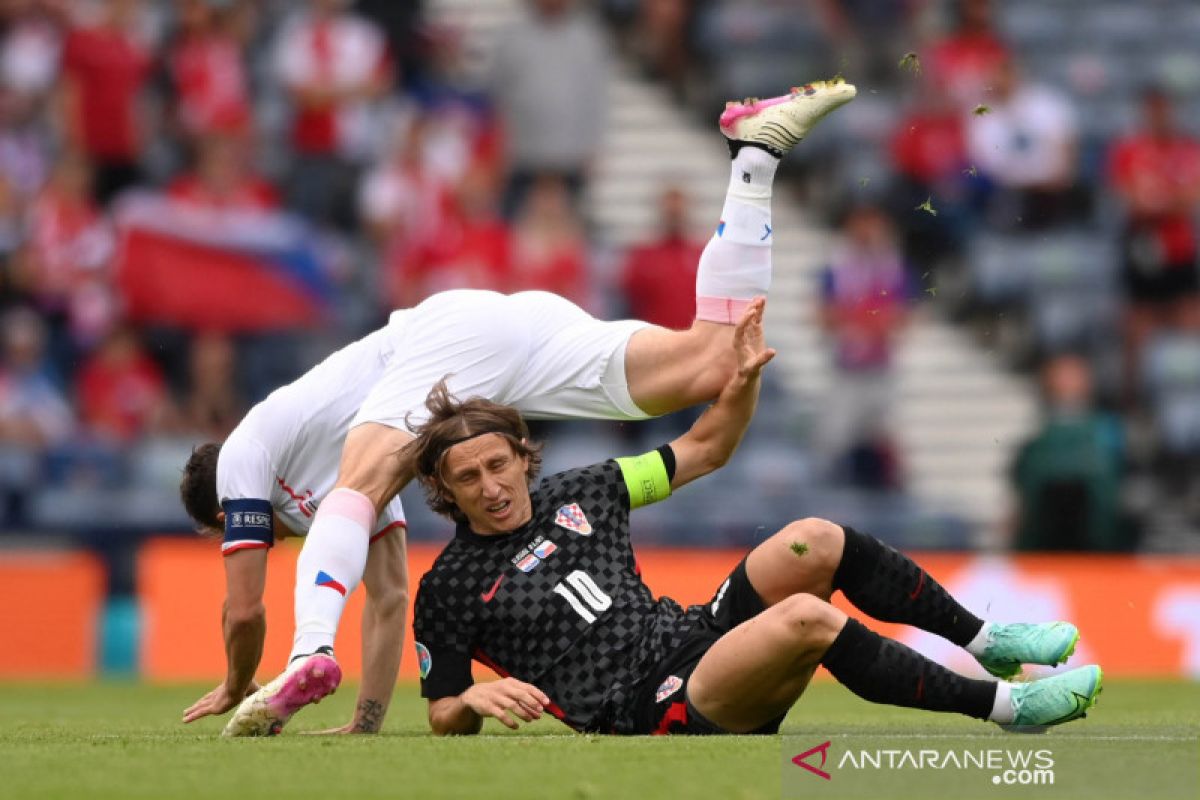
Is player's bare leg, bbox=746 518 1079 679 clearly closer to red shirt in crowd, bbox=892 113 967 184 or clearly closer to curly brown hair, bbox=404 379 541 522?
curly brown hair, bbox=404 379 541 522

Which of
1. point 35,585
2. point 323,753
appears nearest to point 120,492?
point 35,585

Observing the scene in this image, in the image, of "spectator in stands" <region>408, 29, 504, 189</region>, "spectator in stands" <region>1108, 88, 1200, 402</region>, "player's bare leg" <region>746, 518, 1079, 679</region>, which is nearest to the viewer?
"player's bare leg" <region>746, 518, 1079, 679</region>

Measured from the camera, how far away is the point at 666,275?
13.8 m

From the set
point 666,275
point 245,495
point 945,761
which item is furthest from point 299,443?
point 666,275

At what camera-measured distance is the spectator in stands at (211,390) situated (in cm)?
1328

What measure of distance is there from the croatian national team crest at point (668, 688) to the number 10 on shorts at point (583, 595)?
0.31 meters

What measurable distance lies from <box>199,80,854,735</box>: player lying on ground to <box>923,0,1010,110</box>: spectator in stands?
7.98m

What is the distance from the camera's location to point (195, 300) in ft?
45.3

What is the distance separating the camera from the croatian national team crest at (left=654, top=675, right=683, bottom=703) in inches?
246

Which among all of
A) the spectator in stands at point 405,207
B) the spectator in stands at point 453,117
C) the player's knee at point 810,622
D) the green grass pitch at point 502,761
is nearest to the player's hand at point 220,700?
the green grass pitch at point 502,761

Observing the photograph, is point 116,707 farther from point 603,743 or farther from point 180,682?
point 603,743

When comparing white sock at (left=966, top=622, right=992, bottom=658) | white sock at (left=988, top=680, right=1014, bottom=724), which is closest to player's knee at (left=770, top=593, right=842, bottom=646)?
white sock at (left=988, top=680, right=1014, bottom=724)

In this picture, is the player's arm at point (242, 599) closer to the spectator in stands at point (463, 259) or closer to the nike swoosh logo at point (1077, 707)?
the nike swoosh logo at point (1077, 707)

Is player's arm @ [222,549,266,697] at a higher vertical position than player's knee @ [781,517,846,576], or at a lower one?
lower
